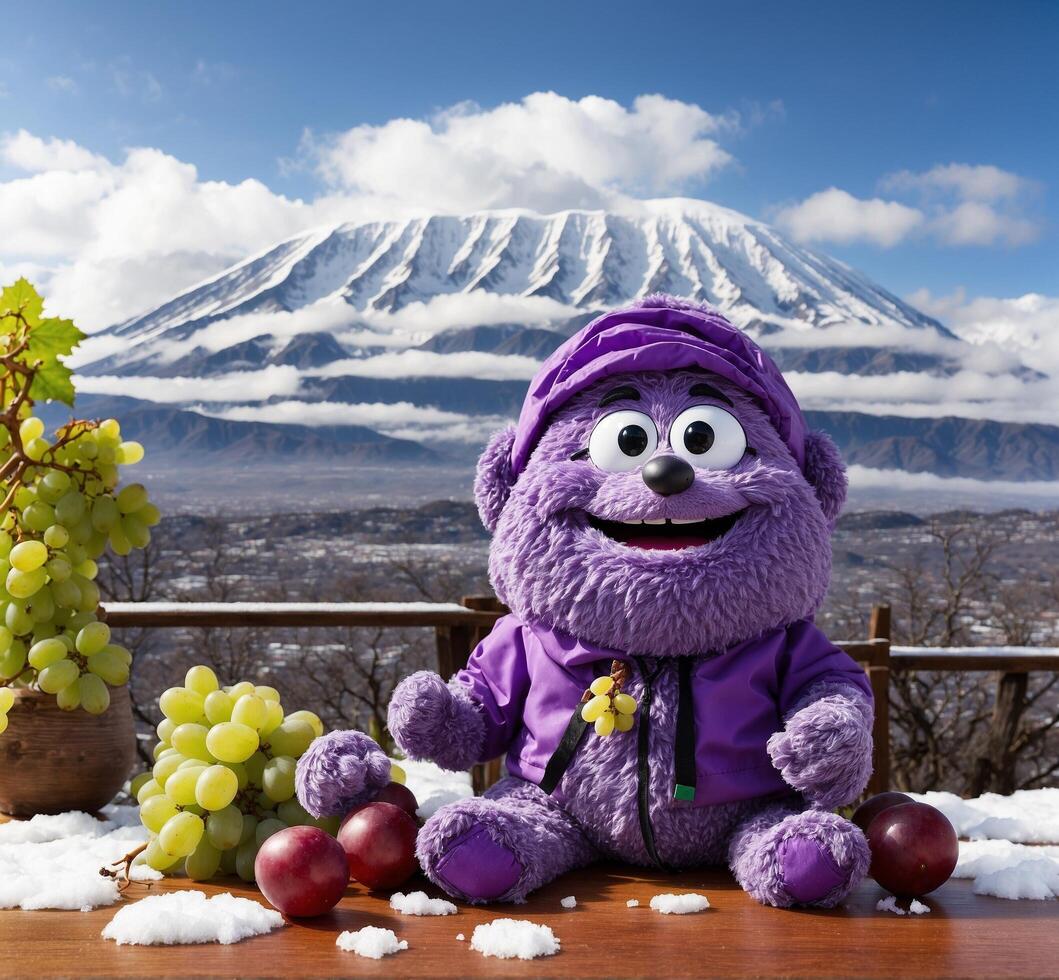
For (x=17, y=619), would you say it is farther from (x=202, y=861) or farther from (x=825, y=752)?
(x=825, y=752)

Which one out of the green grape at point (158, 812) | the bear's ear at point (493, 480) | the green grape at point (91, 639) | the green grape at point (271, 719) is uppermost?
the bear's ear at point (493, 480)

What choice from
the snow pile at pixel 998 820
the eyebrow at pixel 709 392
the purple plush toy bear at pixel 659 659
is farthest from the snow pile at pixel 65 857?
the snow pile at pixel 998 820

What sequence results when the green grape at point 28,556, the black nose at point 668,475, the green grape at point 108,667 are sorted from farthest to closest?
the green grape at point 108,667, the green grape at point 28,556, the black nose at point 668,475

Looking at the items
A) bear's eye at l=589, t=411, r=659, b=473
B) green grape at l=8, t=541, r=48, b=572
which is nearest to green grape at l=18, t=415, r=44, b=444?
green grape at l=8, t=541, r=48, b=572

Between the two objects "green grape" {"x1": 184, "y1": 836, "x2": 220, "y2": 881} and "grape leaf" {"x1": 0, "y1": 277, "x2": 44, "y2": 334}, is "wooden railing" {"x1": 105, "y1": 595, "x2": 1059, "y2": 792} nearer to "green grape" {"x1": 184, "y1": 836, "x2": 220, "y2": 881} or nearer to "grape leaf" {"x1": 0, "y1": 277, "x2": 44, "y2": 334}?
"grape leaf" {"x1": 0, "y1": 277, "x2": 44, "y2": 334}

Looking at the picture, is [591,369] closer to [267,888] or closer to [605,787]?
[605,787]

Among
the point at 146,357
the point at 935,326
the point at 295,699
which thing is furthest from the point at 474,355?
the point at 295,699

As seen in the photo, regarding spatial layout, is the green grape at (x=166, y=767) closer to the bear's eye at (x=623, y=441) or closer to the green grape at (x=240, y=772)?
the green grape at (x=240, y=772)
